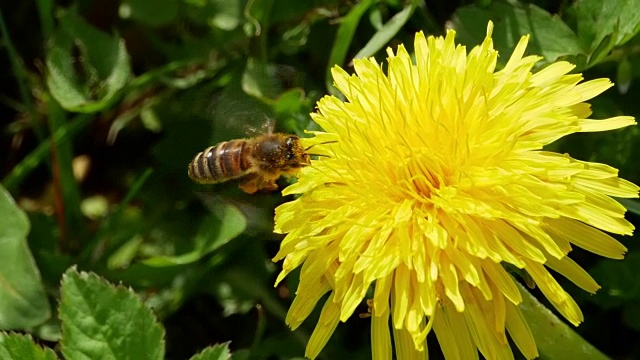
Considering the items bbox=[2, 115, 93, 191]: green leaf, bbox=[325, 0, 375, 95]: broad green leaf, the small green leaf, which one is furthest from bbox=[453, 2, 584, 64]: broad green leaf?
bbox=[2, 115, 93, 191]: green leaf

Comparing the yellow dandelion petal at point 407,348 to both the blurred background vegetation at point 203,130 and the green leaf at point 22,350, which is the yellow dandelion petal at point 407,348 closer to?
the blurred background vegetation at point 203,130

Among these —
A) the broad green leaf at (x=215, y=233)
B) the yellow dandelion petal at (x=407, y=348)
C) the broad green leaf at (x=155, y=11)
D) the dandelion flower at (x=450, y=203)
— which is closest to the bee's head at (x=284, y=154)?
the dandelion flower at (x=450, y=203)

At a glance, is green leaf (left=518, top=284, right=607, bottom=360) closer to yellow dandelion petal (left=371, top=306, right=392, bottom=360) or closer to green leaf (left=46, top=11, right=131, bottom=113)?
yellow dandelion petal (left=371, top=306, right=392, bottom=360)

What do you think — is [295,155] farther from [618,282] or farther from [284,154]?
[618,282]

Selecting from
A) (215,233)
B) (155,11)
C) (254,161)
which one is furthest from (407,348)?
(155,11)

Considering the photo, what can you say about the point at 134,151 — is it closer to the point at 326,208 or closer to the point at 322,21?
the point at 322,21
